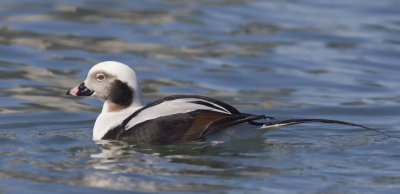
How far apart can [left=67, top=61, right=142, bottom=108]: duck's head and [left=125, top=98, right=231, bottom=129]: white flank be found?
41 centimetres

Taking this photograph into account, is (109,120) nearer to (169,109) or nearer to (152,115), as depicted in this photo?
(152,115)

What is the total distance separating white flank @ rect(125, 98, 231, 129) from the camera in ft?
25.5

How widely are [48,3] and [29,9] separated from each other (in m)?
0.60

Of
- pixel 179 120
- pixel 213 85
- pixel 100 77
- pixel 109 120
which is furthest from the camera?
pixel 213 85

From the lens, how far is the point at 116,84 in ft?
27.0

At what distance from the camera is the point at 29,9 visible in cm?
1603

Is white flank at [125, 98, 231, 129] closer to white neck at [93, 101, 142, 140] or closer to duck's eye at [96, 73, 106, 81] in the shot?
white neck at [93, 101, 142, 140]

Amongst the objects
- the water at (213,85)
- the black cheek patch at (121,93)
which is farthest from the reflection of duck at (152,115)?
the water at (213,85)

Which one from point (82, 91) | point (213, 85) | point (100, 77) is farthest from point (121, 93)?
point (213, 85)

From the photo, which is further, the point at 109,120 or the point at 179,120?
the point at 109,120

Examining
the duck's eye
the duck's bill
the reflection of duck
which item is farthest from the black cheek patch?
the duck's bill

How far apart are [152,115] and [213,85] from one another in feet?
13.5

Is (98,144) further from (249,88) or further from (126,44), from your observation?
(126,44)

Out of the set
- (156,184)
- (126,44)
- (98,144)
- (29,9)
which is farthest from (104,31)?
(156,184)
